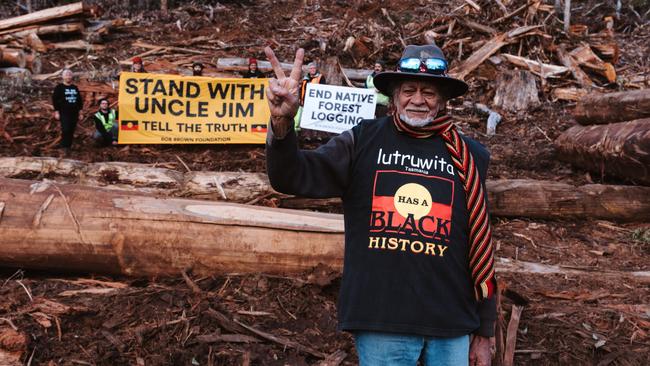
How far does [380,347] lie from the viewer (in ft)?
8.47

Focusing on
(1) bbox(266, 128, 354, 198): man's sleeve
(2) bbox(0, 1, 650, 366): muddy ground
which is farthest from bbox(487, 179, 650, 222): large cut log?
(1) bbox(266, 128, 354, 198): man's sleeve

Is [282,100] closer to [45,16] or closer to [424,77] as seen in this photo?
[424,77]

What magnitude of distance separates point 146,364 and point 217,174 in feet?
13.2

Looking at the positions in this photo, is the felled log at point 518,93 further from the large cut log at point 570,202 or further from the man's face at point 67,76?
the man's face at point 67,76

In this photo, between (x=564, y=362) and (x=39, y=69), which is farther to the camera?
(x=39, y=69)

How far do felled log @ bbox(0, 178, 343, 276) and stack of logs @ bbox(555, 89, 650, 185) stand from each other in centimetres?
540

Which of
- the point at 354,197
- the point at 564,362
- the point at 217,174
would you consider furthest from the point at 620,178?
the point at 354,197

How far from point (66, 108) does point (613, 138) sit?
9.81m

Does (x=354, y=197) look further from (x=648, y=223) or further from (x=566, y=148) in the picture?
(x=566, y=148)

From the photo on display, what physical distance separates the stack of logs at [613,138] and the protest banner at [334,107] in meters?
3.82

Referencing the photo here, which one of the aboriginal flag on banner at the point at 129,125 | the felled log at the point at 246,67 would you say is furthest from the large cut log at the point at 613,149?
the aboriginal flag on banner at the point at 129,125

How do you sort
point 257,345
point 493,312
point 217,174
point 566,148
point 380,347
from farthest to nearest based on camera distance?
point 566,148 → point 217,174 → point 257,345 → point 493,312 → point 380,347

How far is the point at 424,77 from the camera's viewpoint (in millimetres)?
2732

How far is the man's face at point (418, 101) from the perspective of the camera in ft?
8.98
